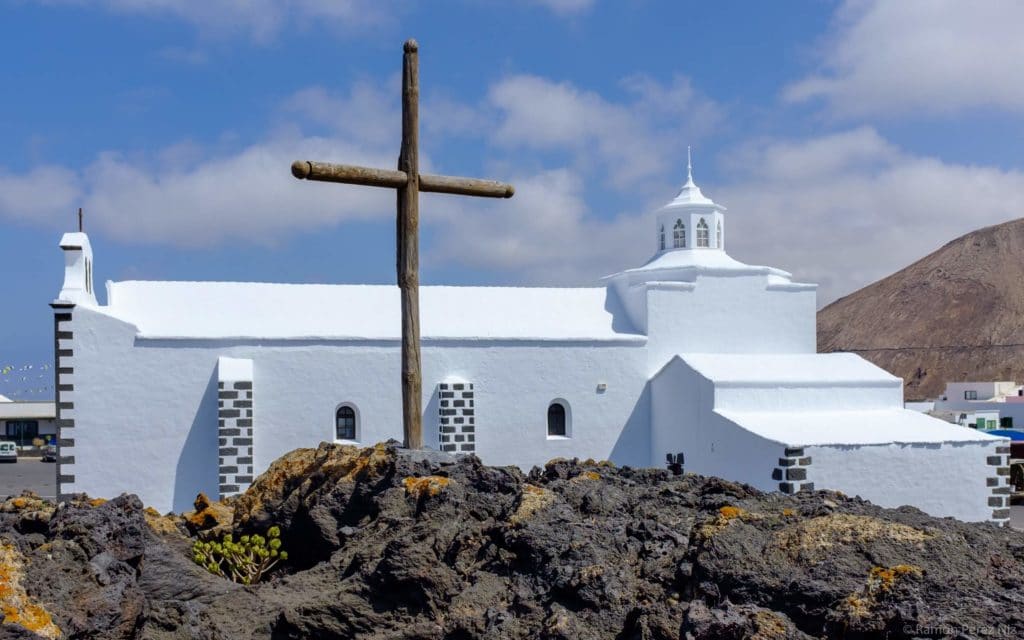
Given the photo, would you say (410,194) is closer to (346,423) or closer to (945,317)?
(346,423)

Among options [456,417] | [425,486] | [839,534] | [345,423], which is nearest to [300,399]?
[345,423]

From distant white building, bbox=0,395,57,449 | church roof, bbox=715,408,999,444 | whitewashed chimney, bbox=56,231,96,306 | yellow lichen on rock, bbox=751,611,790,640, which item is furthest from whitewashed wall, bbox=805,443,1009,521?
distant white building, bbox=0,395,57,449

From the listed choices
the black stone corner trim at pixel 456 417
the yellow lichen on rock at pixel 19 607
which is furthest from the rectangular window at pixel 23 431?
the yellow lichen on rock at pixel 19 607

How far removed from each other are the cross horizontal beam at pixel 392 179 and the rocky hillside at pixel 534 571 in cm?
369

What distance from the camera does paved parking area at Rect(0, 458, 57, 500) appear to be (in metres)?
27.0

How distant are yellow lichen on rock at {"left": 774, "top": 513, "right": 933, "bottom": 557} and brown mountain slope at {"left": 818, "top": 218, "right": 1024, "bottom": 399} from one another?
82924 mm

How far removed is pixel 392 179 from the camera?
10.7m

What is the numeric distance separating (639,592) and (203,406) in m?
13.3

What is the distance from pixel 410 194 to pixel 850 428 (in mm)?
10489

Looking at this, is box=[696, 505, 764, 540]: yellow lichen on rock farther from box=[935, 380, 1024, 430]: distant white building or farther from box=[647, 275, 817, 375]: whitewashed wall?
box=[935, 380, 1024, 430]: distant white building

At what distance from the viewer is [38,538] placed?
6656 millimetres

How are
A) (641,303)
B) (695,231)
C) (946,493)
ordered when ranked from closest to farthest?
(946,493) < (641,303) < (695,231)

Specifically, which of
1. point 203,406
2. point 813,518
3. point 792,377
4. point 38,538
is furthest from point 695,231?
point 38,538

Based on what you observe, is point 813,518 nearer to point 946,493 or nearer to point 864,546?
point 864,546
